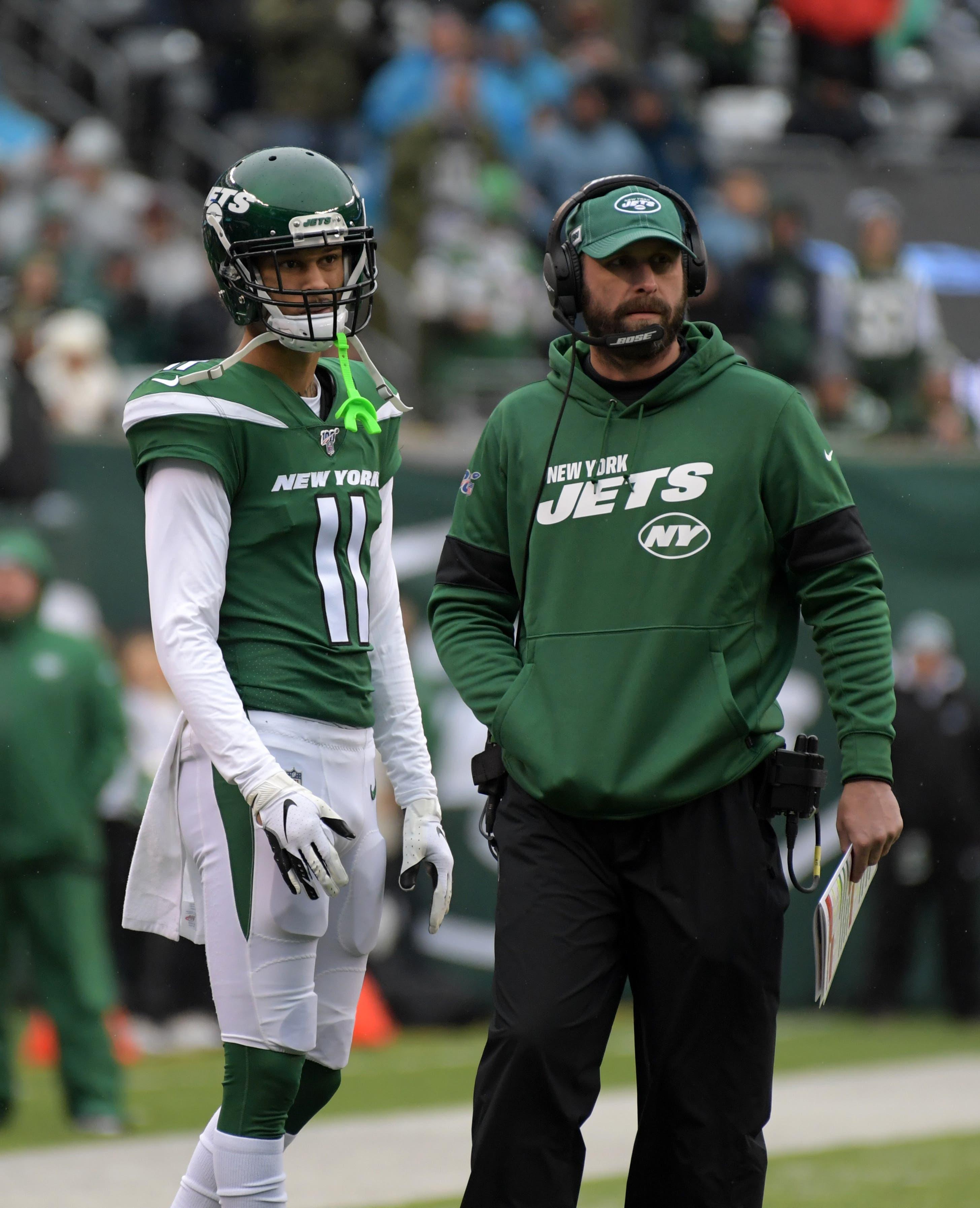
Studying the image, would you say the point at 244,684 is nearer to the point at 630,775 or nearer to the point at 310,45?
the point at 630,775

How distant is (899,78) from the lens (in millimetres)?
15992

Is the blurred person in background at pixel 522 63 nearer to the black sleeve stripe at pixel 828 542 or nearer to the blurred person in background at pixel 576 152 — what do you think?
the blurred person in background at pixel 576 152

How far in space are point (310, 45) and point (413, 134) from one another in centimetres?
178

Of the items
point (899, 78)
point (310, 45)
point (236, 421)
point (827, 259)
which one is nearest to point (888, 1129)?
point (236, 421)

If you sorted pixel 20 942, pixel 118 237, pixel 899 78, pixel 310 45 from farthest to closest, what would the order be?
pixel 899 78
pixel 310 45
pixel 118 237
pixel 20 942

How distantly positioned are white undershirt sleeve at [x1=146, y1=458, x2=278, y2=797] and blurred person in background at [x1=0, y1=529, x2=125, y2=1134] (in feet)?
13.2

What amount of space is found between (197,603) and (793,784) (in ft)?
3.52

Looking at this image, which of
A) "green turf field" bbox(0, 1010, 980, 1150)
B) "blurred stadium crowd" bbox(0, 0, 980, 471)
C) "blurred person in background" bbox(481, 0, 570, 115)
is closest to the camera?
"green turf field" bbox(0, 1010, 980, 1150)

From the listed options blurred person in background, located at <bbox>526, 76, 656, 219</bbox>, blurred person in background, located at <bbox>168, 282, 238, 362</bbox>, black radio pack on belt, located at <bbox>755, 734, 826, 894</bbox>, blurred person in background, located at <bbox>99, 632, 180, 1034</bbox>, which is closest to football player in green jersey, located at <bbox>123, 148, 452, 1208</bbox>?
black radio pack on belt, located at <bbox>755, 734, 826, 894</bbox>

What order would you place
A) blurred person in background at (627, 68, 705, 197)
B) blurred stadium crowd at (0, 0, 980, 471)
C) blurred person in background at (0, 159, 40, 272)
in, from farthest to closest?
blurred person in background at (627, 68, 705, 197) < blurred person in background at (0, 159, 40, 272) < blurred stadium crowd at (0, 0, 980, 471)

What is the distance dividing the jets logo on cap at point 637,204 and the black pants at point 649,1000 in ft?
3.36

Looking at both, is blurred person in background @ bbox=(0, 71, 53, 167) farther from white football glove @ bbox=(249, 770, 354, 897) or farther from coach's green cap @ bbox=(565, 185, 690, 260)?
white football glove @ bbox=(249, 770, 354, 897)

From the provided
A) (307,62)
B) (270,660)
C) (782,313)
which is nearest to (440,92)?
(307,62)

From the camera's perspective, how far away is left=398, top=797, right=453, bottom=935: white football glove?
3.78 metres
